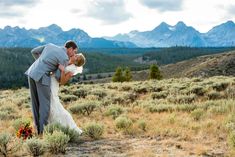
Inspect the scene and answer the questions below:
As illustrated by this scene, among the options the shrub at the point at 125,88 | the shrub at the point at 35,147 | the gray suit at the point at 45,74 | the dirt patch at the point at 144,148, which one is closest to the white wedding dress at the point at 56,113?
the gray suit at the point at 45,74

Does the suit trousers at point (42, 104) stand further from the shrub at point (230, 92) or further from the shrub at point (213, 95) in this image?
the shrub at point (230, 92)

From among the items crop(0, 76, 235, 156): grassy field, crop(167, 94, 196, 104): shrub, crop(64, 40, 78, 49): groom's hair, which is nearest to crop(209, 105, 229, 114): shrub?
crop(0, 76, 235, 156): grassy field

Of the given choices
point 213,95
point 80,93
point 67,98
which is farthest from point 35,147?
point 80,93

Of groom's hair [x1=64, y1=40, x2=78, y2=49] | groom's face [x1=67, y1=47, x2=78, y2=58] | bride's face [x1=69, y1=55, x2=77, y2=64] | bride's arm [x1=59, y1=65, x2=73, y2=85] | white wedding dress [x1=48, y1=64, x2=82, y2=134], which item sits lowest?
white wedding dress [x1=48, y1=64, x2=82, y2=134]

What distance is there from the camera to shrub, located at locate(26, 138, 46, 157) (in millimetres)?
7137

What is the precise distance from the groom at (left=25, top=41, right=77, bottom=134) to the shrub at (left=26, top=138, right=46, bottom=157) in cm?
217

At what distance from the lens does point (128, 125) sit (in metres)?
10.3

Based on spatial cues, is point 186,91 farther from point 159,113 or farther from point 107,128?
point 107,128

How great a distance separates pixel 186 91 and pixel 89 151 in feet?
39.0

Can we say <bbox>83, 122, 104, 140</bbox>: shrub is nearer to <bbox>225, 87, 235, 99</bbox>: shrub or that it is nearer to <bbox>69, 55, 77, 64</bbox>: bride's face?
<bbox>69, 55, 77, 64</bbox>: bride's face

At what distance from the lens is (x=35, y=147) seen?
7.16 m

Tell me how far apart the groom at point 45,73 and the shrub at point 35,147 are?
2168 mm

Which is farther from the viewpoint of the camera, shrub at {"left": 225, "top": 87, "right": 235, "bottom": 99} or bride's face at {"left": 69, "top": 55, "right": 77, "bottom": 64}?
shrub at {"left": 225, "top": 87, "right": 235, "bottom": 99}

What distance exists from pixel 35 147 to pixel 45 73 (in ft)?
8.62
